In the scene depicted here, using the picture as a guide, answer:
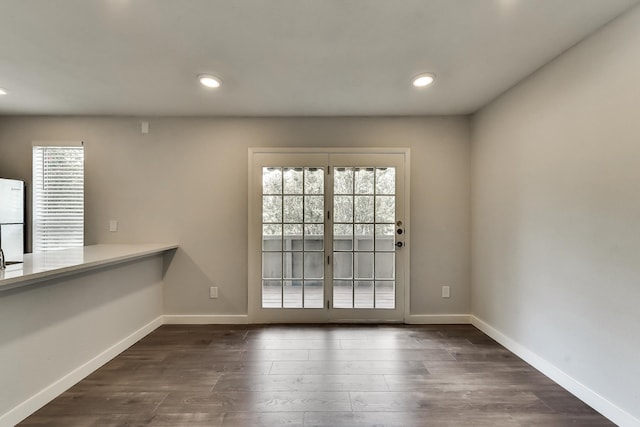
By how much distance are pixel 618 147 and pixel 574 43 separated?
0.77 metres

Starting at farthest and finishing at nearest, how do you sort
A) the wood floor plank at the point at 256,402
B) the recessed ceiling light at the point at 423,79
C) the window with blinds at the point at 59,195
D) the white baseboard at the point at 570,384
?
the window with blinds at the point at 59,195
the recessed ceiling light at the point at 423,79
the wood floor plank at the point at 256,402
the white baseboard at the point at 570,384

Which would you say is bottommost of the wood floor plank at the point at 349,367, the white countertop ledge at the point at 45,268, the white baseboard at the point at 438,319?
the wood floor plank at the point at 349,367

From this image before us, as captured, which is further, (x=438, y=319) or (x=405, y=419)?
(x=438, y=319)

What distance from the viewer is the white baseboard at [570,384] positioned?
1638 mm

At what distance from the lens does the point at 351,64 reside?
83.9 inches

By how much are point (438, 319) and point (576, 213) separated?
1791 millimetres

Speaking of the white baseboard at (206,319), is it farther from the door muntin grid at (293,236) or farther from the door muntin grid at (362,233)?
the door muntin grid at (362,233)

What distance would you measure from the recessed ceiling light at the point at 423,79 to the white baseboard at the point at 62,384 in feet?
11.0

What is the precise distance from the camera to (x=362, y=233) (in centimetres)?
326

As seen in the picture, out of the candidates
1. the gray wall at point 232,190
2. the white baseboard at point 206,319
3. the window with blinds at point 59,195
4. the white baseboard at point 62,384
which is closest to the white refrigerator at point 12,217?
the window with blinds at point 59,195

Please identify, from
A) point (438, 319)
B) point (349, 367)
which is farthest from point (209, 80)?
point (438, 319)

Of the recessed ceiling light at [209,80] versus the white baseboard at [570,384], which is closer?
the white baseboard at [570,384]

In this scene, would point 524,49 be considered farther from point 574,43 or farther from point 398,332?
point 398,332

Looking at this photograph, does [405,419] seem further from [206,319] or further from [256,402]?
[206,319]
